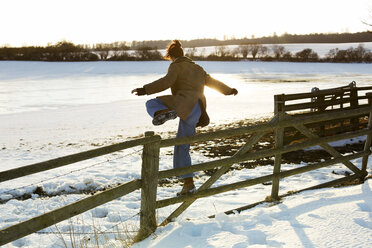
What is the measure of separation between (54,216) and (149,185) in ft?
3.36

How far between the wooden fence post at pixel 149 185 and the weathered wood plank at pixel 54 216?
0.11 m

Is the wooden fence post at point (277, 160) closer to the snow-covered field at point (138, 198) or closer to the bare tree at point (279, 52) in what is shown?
the snow-covered field at point (138, 198)

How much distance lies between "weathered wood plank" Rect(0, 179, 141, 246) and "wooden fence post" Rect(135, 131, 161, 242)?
0.35 feet

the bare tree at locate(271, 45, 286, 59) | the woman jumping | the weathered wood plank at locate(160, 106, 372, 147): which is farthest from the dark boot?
the bare tree at locate(271, 45, 286, 59)

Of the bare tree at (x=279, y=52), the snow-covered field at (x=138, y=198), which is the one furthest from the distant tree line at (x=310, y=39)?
the snow-covered field at (x=138, y=198)

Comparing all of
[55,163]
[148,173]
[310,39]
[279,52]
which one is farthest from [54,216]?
[310,39]

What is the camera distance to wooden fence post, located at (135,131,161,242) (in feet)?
12.0

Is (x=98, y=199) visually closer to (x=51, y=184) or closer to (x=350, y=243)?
(x=350, y=243)

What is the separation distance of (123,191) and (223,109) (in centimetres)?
1334

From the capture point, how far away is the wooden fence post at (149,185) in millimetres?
3650

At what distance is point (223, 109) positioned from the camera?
16641 mm

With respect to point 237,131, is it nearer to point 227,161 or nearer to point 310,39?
point 227,161

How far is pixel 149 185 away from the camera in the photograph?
373cm

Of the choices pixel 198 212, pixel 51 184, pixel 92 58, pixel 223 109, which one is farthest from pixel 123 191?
pixel 92 58
